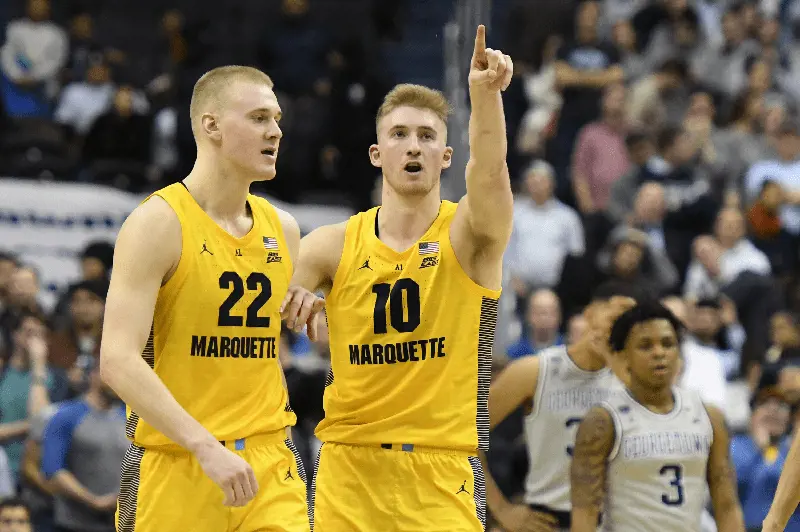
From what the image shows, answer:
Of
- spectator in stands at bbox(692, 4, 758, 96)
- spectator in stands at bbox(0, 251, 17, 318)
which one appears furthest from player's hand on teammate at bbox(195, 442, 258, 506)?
spectator in stands at bbox(692, 4, 758, 96)

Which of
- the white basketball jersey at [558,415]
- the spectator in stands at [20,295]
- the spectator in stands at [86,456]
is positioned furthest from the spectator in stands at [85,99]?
the white basketball jersey at [558,415]

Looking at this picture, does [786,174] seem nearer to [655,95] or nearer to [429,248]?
[655,95]

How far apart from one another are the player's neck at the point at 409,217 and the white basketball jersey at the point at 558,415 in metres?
1.98

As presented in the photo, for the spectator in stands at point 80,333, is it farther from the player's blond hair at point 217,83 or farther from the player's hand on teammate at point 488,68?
the player's hand on teammate at point 488,68

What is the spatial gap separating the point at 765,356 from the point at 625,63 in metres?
5.09

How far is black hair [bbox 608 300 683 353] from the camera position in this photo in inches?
297

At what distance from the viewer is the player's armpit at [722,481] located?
733 cm

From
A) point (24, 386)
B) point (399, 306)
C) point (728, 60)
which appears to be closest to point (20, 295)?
point (24, 386)

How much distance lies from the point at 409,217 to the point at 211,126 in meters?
1.00

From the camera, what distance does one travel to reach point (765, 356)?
41.8 ft

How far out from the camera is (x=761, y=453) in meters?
10.5

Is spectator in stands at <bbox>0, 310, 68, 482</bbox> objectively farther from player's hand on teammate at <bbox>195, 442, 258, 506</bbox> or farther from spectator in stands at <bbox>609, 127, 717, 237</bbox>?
spectator in stands at <bbox>609, 127, 717, 237</bbox>

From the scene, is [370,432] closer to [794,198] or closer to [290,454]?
[290,454]

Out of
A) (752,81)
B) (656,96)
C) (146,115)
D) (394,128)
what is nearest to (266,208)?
(394,128)
